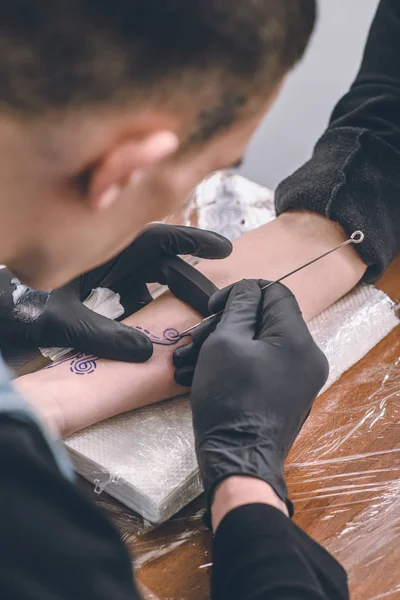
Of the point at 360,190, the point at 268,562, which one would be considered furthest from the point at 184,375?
the point at 360,190

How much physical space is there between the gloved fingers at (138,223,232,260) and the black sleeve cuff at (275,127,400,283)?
8.8 inches

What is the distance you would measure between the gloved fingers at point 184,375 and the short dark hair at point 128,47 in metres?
0.47

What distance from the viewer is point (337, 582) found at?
0.61 m

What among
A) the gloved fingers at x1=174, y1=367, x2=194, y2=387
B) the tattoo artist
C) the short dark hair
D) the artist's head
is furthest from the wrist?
the short dark hair

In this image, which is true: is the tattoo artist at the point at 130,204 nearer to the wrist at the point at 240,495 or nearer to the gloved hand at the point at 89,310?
the wrist at the point at 240,495

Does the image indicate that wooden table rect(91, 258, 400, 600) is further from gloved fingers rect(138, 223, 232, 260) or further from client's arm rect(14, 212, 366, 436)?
gloved fingers rect(138, 223, 232, 260)

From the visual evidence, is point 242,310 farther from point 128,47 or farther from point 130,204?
point 128,47

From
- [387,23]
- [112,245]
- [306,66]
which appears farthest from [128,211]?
[306,66]

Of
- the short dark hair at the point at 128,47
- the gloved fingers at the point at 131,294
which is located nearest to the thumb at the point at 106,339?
the gloved fingers at the point at 131,294

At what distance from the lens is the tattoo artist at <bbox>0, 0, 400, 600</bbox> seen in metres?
0.36

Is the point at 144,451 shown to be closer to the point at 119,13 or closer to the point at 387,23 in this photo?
the point at 119,13

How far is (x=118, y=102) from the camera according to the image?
0.39m

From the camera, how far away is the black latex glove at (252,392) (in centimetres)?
70

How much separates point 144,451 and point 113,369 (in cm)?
13
